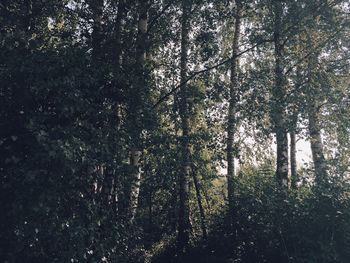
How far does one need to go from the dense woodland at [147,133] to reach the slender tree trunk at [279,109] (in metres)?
0.04

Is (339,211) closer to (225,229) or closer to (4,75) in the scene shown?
(225,229)

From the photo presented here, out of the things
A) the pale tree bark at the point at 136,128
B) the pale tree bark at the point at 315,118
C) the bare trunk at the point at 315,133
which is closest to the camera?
the pale tree bark at the point at 136,128

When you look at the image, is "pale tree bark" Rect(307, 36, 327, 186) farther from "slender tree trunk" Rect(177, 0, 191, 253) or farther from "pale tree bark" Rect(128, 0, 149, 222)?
"pale tree bark" Rect(128, 0, 149, 222)

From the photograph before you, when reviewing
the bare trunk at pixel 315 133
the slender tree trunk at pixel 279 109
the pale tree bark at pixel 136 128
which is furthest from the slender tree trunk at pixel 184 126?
the bare trunk at pixel 315 133

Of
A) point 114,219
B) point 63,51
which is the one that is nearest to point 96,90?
point 63,51

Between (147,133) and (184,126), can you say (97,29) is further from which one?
(184,126)

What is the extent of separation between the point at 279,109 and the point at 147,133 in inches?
180

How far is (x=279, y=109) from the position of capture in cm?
1165

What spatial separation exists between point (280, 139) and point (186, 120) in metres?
3.24

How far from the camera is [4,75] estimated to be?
6.66 metres

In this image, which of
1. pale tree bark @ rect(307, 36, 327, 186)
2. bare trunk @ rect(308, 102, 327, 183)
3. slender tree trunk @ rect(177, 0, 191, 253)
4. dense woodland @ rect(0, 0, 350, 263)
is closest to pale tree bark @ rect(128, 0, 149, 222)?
dense woodland @ rect(0, 0, 350, 263)

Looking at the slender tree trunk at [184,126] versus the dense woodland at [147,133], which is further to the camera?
the slender tree trunk at [184,126]

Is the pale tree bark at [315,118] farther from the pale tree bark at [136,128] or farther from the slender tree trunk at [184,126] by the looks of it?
the pale tree bark at [136,128]

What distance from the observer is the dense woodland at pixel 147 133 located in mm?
6176
